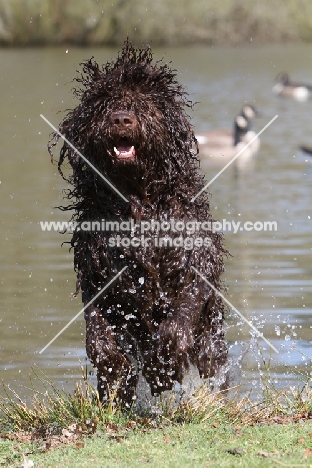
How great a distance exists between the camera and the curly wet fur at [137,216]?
5445mm

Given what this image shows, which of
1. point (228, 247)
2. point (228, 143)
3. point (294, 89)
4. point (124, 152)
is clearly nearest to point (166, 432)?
point (124, 152)

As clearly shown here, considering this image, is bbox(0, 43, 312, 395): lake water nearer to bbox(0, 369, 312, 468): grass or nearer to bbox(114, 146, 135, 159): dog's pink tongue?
bbox(0, 369, 312, 468): grass

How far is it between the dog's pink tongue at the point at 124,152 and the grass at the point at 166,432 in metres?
1.37

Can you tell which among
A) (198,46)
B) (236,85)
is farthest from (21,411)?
(198,46)

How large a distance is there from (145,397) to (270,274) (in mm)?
4177

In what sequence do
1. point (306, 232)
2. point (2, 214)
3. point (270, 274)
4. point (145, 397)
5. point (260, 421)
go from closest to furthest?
point (260, 421) < point (145, 397) < point (270, 274) < point (306, 232) < point (2, 214)

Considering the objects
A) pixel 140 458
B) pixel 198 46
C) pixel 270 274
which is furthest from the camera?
pixel 198 46

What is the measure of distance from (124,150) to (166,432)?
5.28 ft

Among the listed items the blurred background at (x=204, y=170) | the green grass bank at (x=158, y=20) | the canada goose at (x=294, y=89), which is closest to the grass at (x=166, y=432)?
the blurred background at (x=204, y=170)

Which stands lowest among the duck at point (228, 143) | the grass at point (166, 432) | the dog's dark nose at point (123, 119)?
the grass at point (166, 432)

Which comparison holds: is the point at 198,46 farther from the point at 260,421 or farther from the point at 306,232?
the point at 260,421

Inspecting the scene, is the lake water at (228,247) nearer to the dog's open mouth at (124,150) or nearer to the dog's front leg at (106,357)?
the dog's front leg at (106,357)

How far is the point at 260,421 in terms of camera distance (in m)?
5.34

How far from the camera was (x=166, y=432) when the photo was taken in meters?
5.13
